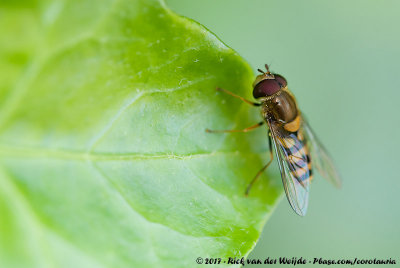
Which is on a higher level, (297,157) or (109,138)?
(109,138)

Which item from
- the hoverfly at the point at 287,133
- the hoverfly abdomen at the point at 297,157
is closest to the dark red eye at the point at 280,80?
the hoverfly at the point at 287,133

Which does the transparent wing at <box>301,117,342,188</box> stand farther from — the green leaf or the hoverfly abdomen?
Result: the green leaf

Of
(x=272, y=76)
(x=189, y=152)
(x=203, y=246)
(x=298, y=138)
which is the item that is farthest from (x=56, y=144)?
(x=298, y=138)

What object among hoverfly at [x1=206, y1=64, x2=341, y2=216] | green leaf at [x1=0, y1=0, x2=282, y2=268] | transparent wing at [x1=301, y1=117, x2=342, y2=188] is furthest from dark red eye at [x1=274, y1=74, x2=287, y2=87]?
green leaf at [x1=0, y1=0, x2=282, y2=268]

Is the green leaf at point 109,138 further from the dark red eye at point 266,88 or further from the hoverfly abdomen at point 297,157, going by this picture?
the hoverfly abdomen at point 297,157

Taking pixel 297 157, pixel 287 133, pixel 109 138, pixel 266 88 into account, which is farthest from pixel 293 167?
pixel 109 138

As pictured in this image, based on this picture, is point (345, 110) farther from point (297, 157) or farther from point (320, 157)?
point (297, 157)

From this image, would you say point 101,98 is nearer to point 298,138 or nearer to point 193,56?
point 193,56
